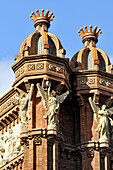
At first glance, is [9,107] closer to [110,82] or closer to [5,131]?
[5,131]

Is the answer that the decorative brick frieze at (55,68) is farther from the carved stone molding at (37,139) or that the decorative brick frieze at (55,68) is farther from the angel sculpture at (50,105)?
the carved stone molding at (37,139)

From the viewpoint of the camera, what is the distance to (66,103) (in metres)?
42.6

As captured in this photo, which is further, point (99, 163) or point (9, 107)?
point (9, 107)

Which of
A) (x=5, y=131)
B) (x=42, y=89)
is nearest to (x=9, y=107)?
(x=5, y=131)

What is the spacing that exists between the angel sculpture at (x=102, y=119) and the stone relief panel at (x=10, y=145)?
179 inches

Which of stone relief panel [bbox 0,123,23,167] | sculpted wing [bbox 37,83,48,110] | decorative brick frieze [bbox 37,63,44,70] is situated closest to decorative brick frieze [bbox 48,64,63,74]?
decorative brick frieze [bbox 37,63,44,70]

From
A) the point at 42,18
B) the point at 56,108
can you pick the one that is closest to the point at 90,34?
the point at 42,18

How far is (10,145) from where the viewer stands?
43.3 metres

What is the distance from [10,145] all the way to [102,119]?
5.87 m

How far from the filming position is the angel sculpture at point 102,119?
41.3 meters

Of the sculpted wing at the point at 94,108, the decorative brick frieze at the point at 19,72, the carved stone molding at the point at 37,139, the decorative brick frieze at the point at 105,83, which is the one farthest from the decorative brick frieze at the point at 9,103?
the decorative brick frieze at the point at 105,83

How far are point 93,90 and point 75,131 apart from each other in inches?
102

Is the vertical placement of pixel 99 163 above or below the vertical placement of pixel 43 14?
below

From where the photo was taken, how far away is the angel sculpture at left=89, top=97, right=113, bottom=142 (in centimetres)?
4128
